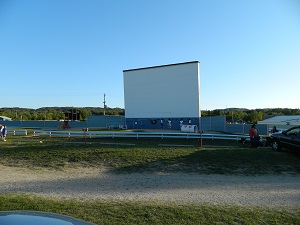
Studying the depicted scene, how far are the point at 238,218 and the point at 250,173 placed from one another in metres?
5.29

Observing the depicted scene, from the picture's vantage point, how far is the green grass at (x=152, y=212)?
5242 mm

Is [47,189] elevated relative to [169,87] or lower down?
lower down

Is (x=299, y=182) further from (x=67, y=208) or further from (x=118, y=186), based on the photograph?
(x=67, y=208)

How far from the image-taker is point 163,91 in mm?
37906

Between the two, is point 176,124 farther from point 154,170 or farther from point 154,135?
point 154,170

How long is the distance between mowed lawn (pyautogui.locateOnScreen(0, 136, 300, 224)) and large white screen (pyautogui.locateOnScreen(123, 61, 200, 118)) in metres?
21.9

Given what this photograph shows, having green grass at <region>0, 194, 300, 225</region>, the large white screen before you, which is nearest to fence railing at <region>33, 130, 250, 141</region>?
the large white screen

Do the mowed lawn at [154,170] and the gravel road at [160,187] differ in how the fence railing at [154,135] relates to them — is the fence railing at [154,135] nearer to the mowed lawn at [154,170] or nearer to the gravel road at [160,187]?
the mowed lawn at [154,170]

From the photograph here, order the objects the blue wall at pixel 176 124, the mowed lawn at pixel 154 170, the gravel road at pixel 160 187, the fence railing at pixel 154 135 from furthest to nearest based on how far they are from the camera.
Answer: the blue wall at pixel 176 124 → the fence railing at pixel 154 135 → the gravel road at pixel 160 187 → the mowed lawn at pixel 154 170

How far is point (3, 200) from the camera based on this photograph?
654 cm

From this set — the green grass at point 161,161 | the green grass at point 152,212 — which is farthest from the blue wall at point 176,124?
the green grass at point 152,212

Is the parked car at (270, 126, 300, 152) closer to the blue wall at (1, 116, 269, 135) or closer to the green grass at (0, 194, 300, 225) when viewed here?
the green grass at (0, 194, 300, 225)

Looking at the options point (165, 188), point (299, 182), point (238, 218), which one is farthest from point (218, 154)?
point (238, 218)

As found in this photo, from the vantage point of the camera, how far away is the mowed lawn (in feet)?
17.7
